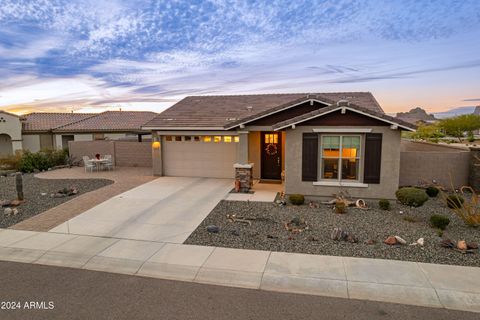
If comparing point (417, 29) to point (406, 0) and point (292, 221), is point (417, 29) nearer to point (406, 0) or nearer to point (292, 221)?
point (406, 0)

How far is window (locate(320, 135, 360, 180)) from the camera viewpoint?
1147cm

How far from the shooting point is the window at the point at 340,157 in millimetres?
11469

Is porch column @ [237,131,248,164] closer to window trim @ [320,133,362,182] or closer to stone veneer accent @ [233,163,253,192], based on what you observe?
stone veneer accent @ [233,163,253,192]

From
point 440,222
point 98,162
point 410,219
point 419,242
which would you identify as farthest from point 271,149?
point 98,162

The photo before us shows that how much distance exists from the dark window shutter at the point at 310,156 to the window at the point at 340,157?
322mm

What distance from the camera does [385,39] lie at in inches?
674

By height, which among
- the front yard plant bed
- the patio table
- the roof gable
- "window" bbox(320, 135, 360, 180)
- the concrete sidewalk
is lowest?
the concrete sidewalk

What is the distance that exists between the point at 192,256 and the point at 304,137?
669 centimetres

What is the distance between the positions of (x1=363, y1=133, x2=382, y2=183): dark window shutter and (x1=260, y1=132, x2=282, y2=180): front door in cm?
498

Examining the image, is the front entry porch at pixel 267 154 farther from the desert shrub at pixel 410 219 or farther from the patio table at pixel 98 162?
the patio table at pixel 98 162

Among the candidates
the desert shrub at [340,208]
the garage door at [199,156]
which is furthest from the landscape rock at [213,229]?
the garage door at [199,156]

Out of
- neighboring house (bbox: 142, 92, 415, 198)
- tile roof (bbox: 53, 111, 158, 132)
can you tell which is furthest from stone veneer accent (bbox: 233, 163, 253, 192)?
tile roof (bbox: 53, 111, 158, 132)

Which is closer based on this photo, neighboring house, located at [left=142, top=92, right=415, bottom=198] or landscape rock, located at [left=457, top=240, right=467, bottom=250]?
landscape rock, located at [left=457, top=240, right=467, bottom=250]

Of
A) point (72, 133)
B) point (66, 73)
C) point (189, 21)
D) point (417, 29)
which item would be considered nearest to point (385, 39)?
point (417, 29)
